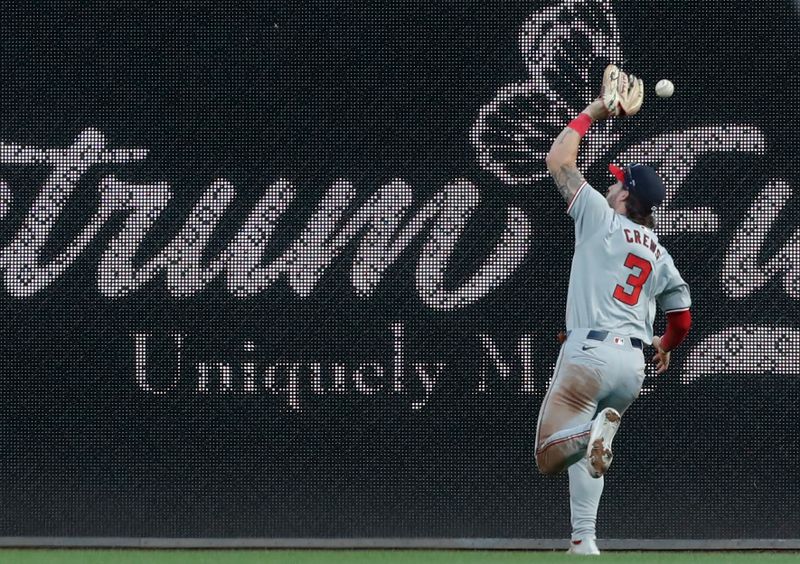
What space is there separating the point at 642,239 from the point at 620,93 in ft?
2.12

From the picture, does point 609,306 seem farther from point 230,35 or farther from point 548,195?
point 230,35

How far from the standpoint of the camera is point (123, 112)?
8.21m

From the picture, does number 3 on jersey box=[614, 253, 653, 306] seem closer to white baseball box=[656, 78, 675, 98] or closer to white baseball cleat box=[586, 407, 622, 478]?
A: white baseball cleat box=[586, 407, 622, 478]

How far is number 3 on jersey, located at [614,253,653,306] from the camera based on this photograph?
7.20 metres

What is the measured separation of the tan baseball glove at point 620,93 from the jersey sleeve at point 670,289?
655mm

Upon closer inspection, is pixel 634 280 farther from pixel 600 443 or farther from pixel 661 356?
pixel 600 443

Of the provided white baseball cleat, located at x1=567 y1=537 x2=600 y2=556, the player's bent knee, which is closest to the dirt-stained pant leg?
the player's bent knee

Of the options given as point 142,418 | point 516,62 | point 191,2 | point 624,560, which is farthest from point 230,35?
point 624,560

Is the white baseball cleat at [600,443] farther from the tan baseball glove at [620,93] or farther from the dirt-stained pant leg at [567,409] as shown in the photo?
the tan baseball glove at [620,93]

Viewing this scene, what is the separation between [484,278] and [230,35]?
67.3 inches

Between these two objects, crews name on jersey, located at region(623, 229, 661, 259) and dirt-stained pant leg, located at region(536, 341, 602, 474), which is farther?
crews name on jersey, located at region(623, 229, 661, 259)

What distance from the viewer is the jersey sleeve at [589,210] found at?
7164 millimetres

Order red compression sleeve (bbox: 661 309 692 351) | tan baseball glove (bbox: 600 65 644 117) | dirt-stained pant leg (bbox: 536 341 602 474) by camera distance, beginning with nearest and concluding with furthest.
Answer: dirt-stained pant leg (bbox: 536 341 602 474) < tan baseball glove (bbox: 600 65 644 117) < red compression sleeve (bbox: 661 309 692 351)

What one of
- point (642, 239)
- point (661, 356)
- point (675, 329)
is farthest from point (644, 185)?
point (661, 356)
